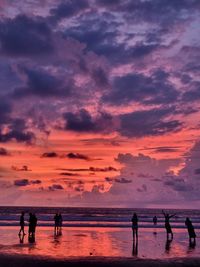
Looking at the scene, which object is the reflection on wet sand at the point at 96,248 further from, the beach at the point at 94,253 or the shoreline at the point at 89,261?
the shoreline at the point at 89,261

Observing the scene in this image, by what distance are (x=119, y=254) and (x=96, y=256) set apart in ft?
7.18

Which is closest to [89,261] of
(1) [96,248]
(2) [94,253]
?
(2) [94,253]

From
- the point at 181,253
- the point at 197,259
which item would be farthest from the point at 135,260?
the point at 181,253

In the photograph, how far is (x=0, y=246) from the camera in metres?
33.4

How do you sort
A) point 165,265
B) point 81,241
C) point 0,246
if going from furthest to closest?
point 81,241
point 0,246
point 165,265

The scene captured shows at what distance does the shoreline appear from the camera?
83.0 ft

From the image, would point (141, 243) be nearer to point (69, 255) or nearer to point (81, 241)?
point (81, 241)

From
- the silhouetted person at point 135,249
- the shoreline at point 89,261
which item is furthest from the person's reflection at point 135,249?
the shoreline at point 89,261

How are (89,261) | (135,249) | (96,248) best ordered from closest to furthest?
(89,261)
(135,249)
(96,248)

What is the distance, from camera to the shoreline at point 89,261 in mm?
25312

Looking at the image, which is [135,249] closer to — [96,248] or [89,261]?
[96,248]

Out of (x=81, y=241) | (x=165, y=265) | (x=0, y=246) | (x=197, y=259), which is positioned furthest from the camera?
(x=81, y=241)

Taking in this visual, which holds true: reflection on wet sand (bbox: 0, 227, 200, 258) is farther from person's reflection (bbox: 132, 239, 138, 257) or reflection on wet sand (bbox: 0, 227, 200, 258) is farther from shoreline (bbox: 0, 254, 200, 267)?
shoreline (bbox: 0, 254, 200, 267)

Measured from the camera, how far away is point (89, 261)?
2638 cm
